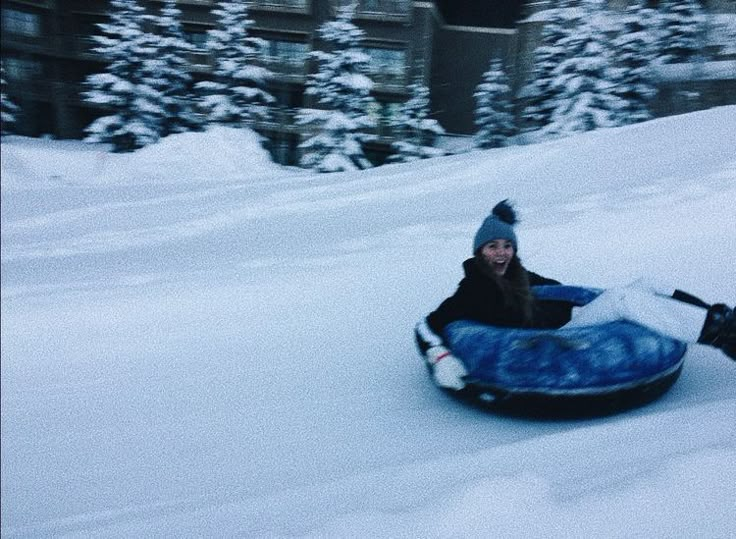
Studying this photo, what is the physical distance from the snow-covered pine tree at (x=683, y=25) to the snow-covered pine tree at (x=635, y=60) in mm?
70

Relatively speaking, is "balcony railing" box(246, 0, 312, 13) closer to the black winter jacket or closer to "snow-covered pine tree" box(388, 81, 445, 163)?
"snow-covered pine tree" box(388, 81, 445, 163)

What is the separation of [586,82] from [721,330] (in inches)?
130

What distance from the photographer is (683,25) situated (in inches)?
142

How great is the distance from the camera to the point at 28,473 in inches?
41.4

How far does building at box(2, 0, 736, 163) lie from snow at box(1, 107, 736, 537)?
283 millimetres

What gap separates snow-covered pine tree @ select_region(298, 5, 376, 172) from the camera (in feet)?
9.37

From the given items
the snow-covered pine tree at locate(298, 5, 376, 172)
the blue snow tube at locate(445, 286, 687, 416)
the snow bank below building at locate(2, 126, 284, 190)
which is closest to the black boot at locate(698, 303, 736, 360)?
the blue snow tube at locate(445, 286, 687, 416)

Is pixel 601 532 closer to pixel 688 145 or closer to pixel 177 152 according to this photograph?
pixel 177 152

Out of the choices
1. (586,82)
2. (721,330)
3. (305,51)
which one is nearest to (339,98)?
(305,51)

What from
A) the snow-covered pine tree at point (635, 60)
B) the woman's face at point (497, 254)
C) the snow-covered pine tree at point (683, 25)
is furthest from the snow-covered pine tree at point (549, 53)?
the woman's face at point (497, 254)

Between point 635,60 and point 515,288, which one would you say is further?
point 635,60

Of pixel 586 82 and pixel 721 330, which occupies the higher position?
pixel 586 82

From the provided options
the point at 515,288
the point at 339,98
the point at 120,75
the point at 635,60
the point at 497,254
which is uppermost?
the point at 635,60

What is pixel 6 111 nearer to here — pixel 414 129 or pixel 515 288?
pixel 515 288
